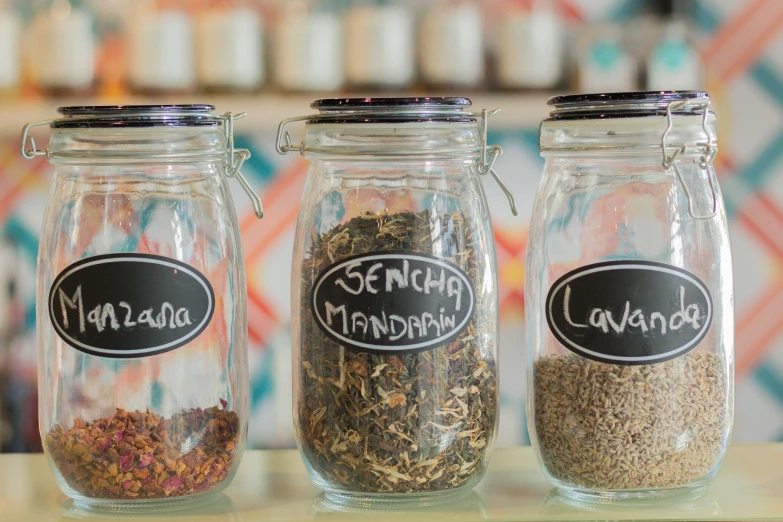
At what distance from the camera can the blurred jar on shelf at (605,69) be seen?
1620mm

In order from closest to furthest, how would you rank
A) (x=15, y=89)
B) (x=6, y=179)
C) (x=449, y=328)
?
1. (x=449, y=328)
2. (x=15, y=89)
3. (x=6, y=179)

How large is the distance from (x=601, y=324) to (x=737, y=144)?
1.42 meters

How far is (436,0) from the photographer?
1691 millimetres

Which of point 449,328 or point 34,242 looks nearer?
point 449,328

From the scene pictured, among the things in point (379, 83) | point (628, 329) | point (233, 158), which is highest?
point (379, 83)

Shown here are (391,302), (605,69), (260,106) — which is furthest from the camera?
(605,69)

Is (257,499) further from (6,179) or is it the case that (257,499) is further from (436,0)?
(6,179)

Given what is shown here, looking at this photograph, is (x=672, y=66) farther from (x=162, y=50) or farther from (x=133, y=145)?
(x=133, y=145)

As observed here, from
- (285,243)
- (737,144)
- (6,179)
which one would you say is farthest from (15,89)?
(737,144)

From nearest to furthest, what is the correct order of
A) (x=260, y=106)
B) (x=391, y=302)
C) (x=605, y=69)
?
(x=391, y=302), (x=260, y=106), (x=605, y=69)

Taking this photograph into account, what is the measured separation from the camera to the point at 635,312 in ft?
1.81

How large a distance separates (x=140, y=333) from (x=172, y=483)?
3.5 inches

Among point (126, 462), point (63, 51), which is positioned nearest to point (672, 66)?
point (63, 51)

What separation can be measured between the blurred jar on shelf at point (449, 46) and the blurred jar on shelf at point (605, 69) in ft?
0.61
